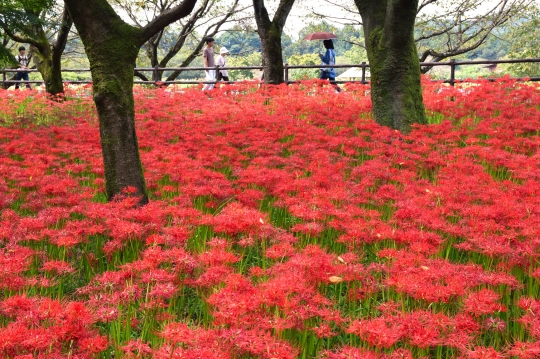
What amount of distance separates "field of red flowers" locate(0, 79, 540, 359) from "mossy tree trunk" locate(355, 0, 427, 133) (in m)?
0.54

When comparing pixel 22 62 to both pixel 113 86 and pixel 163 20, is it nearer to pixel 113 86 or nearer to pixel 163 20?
pixel 163 20

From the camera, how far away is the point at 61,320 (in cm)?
242

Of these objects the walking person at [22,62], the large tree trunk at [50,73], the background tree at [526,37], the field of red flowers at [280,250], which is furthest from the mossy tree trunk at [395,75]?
the background tree at [526,37]

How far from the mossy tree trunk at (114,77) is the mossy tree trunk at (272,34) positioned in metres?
8.74

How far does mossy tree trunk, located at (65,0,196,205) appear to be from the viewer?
16.2 ft

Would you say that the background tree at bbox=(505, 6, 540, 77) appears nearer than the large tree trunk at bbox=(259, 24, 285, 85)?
No

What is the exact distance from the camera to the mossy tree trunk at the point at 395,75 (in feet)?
26.7

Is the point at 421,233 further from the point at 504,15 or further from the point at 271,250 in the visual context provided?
the point at 504,15

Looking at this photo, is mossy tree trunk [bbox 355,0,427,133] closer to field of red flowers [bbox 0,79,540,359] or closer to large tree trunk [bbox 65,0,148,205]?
field of red flowers [bbox 0,79,540,359]

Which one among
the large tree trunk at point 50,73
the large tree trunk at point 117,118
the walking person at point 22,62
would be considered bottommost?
the large tree trunk at point 117,118

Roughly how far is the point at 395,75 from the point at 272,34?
20.4ft

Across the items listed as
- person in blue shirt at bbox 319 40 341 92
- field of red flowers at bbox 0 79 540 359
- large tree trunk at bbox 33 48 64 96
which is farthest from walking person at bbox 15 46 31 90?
field of red flowers at bbox 0 79 540 359

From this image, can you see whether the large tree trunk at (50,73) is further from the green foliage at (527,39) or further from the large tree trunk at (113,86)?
the green foliage at (527,39)

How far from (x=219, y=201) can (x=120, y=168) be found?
1.01 meters
